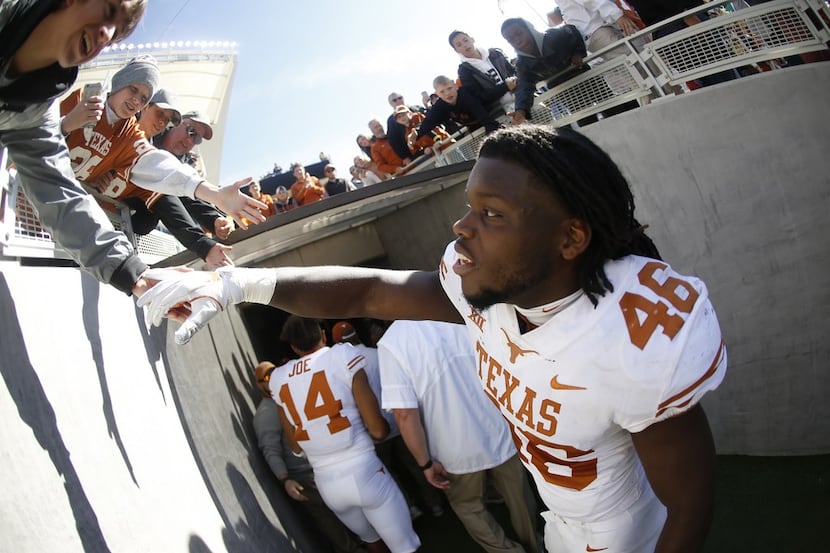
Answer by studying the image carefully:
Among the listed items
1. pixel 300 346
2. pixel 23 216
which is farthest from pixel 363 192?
pixel 23 216

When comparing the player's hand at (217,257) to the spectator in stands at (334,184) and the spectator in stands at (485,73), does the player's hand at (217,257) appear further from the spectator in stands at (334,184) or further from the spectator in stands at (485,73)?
the spectator in stands at (334,184)

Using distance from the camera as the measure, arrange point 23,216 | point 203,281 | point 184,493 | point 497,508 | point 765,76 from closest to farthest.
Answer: point 203,281
point 23,216
point 184,493
point 765,76
point 497,508

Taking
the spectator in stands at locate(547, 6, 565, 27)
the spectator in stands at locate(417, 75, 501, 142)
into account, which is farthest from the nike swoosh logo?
the spectator in stands at locate(547, 6, 565, 27)

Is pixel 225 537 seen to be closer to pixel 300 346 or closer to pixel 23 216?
pixel 300 346

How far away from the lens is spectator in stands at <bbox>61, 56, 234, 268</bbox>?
9.84 feet

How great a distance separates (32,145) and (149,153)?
112 cm

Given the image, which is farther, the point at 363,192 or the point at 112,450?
the point at 363,192

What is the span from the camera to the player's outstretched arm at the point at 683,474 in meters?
1.58

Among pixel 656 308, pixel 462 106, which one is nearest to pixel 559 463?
pixel 656 308

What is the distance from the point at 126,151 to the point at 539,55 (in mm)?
3756

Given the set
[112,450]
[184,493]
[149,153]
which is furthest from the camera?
[149,153]

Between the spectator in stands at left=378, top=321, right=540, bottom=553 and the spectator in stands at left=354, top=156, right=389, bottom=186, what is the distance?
517cm

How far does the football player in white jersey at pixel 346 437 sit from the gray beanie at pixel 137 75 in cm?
203

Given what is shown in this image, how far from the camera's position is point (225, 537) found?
292 centimetres
